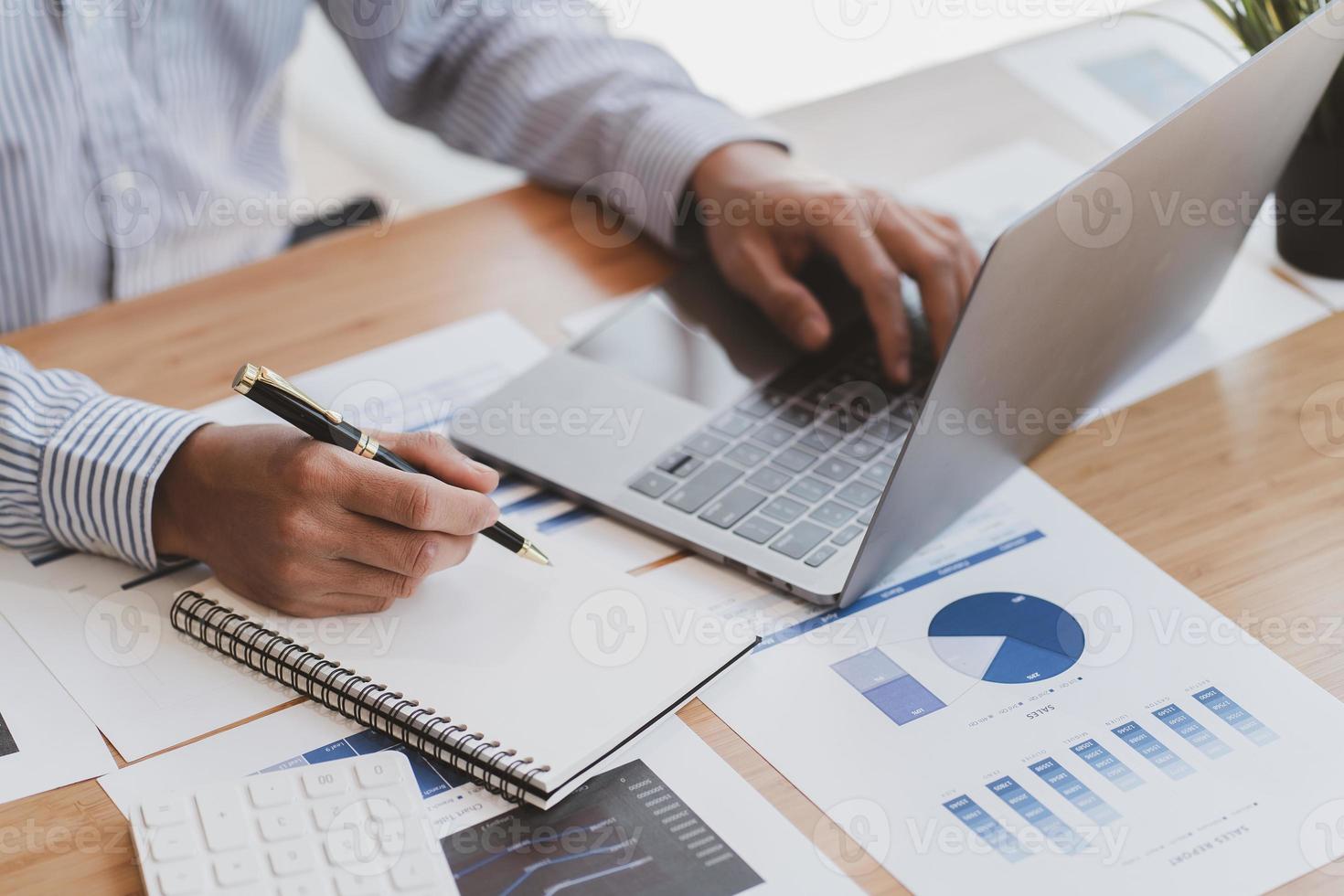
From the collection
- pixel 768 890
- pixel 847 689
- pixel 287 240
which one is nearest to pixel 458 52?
pixel 287 240

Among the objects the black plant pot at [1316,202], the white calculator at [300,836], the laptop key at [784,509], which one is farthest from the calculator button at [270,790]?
the black plant pot at [1316,202]

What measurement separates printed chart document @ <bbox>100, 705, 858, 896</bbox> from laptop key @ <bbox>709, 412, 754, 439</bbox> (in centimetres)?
26

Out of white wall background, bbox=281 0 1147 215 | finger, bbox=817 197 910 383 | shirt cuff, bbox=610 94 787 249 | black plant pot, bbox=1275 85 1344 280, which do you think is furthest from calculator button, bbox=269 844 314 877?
white wall background, bbox=281 0 1147 215

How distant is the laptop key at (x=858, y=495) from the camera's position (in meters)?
0.84

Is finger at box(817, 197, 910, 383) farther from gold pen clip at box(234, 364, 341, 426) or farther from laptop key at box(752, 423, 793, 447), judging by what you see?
gold pen clip at box(234, 364, 341, 426)

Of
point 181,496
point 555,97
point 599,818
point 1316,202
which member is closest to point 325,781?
point 599,818

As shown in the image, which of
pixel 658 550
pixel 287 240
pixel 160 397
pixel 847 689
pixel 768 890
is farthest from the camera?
pixel 287 240

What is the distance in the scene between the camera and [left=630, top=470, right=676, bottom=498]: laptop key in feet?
2.83

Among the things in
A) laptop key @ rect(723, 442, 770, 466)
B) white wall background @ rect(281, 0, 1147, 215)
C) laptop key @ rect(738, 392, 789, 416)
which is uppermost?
laptop key @ rect(738, 392, 789, 416)

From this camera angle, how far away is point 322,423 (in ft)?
2.44

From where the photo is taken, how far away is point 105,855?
65 cm

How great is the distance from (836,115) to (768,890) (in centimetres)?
91

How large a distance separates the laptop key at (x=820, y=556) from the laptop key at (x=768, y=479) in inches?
2.5

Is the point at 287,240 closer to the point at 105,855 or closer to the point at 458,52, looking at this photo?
the point at 458,52
